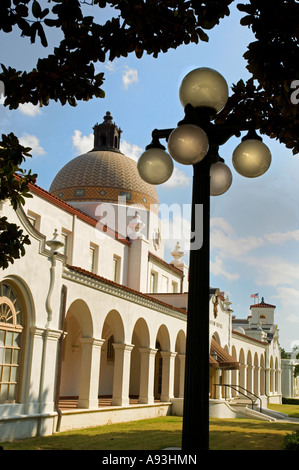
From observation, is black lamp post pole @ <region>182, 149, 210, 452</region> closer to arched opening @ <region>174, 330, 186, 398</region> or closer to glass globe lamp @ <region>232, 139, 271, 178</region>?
glass globe lamp @ <region>232, 139, 271, 178</region>

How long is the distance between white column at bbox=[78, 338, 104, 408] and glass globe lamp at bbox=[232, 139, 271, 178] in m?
14.3

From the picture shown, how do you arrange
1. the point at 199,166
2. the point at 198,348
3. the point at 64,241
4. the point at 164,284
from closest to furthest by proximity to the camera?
the point at 198,348 → the point at 199,166 → the point at 64,241 → the point at 164,284

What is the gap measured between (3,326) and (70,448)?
11.9ft

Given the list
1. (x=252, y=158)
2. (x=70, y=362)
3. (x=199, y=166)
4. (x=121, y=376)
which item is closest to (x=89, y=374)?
(x=121, y=376)

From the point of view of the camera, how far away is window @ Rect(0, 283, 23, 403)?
559 inches

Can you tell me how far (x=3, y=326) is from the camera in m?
14.2

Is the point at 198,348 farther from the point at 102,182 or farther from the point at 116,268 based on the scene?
the point at 102,182

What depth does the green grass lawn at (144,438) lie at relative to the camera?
14.0 meters

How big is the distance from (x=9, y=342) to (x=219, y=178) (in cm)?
1015

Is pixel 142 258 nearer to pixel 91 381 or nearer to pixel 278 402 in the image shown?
pixel 91 381

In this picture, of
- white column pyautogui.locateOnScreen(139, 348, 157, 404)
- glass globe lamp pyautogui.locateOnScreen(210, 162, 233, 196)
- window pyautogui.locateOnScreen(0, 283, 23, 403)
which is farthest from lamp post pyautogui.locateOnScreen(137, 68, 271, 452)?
white column pyautogui.locateOnScreen(139, 348, 157, 404)

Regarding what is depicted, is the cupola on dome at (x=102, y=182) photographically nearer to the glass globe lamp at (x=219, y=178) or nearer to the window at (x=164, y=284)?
the window at (x=164, y=284)

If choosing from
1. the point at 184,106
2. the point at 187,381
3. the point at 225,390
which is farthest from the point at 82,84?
the point at 225,390

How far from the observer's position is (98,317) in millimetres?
19312
